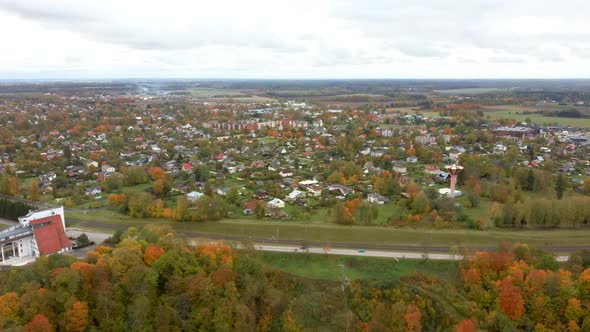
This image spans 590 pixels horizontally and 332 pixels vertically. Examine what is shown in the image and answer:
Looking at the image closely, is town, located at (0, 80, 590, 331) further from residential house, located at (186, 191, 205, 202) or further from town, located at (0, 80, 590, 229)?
residential house, located at (186, 191, 205, 202)

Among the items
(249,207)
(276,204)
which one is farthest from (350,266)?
(249,207)

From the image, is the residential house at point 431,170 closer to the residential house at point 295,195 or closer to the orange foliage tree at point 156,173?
the residential house at point 295,195

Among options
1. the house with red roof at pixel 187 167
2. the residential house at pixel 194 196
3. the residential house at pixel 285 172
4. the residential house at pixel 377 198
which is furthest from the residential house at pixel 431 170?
the house with red roof at pixel 187 167

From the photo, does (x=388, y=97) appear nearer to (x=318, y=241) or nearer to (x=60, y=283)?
(x=318, y=241)

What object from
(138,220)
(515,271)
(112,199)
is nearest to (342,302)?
(515,271)

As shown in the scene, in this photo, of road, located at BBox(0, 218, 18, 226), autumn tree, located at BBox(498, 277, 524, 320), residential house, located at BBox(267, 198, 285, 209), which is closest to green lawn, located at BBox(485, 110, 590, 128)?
residential house, located at BBox(267, 198, 285, 209)
